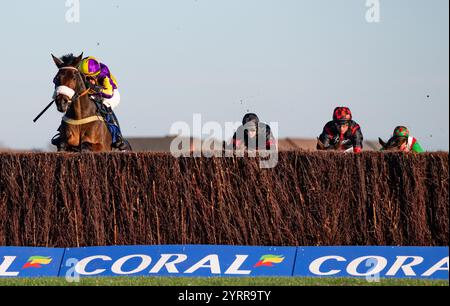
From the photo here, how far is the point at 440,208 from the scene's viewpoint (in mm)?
12547

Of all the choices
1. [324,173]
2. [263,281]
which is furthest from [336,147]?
[263,281]

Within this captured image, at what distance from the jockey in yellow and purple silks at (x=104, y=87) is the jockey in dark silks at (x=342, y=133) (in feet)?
10.8

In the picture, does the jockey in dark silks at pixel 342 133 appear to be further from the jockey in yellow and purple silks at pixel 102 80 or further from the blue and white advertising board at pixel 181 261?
the blue and white advertising board at pixel 181 261

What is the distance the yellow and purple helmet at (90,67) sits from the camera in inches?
683

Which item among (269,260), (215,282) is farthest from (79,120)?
(215,282)

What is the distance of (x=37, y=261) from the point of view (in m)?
12.4

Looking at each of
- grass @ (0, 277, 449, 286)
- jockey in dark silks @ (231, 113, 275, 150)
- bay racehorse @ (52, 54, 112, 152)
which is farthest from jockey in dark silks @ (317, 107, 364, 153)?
grass @ (0, 277, 449, 286)

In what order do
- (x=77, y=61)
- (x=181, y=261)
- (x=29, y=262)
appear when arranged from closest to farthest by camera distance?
(x=181, y=261)
(x=29, y=262)
(x=77, y=61)

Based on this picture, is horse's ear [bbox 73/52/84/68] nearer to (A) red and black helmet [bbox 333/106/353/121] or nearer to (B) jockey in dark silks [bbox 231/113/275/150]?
(B) jockey in dark silks [bbox 231/113/275/150]

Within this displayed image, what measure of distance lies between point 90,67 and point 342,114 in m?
4.11

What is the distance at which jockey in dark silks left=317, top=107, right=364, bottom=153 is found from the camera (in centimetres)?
1702

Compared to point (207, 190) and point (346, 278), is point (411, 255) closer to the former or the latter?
point (346, 278)

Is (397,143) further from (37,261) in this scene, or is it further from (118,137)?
(37,261)
